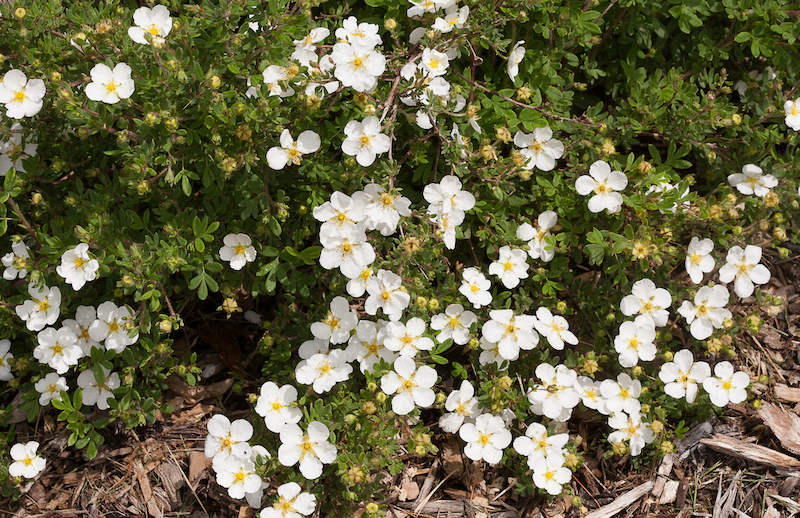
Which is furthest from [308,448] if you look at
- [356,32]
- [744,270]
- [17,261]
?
[744,270]

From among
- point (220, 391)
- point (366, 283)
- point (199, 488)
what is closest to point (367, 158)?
point (366, 283)

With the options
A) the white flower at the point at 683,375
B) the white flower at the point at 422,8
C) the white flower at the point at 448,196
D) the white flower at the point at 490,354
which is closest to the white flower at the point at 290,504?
the white flower at the point at 490,354

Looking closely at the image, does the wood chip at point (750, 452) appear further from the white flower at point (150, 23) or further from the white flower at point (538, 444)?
the white flower at point (150, 23)

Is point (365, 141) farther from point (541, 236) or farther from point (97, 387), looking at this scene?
point (97, 387)

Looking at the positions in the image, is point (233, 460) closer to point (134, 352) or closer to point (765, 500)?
point (134, 352)

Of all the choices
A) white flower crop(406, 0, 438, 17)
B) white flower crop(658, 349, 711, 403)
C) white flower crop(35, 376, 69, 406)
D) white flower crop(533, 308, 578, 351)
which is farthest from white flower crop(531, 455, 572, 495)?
white flower crop(35, 376, 69, 406)

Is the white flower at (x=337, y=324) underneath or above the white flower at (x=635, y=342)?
above

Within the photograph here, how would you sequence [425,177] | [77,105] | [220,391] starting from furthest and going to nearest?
[220,391] < [425,177] < [77,105]
